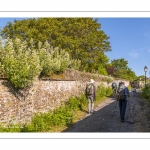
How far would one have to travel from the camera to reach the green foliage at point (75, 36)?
19094 millimetres

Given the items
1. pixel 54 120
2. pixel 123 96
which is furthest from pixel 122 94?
pixel 54 120

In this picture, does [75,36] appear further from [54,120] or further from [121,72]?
[121,72]

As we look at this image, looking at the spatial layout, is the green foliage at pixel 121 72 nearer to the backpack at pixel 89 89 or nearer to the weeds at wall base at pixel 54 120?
the backpack at pixel 89 89

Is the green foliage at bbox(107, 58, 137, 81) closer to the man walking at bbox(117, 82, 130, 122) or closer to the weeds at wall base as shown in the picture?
the weeds at wall base

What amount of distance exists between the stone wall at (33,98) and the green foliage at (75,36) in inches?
249

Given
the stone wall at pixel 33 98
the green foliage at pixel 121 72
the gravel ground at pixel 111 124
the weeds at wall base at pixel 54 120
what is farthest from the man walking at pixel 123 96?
the green foliage at pixel 121 72

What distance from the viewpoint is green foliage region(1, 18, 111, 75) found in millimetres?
19094

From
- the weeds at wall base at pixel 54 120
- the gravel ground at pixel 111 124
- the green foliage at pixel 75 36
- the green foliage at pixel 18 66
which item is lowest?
the gravel ground at pixel 111 124

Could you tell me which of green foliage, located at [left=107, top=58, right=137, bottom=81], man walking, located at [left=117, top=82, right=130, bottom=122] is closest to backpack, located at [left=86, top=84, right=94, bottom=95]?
man walking, located at [left=117, top=82, right=130, bottom=122]

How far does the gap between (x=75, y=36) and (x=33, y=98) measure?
12135 millimetres

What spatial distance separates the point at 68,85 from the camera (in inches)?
493
